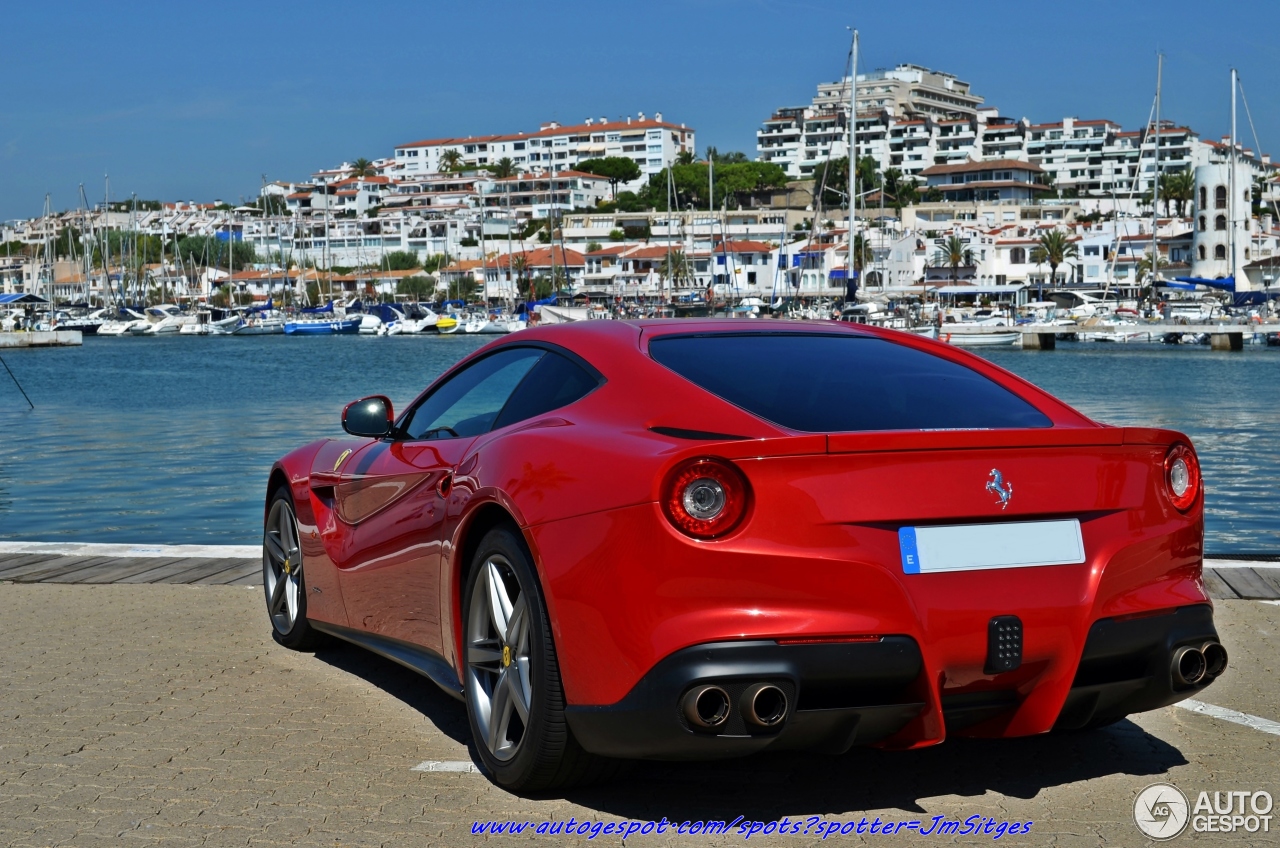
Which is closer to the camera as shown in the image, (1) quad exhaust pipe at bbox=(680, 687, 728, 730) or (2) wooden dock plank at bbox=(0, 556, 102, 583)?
(1) quad exhaust pipe at bbox=(680, 687, 728, 730)

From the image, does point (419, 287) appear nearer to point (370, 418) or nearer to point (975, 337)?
point (975, 337)

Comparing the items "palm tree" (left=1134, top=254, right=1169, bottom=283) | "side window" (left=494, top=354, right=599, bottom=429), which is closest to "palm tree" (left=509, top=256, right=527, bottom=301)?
"palm tree" (left=1134, top=254, right=1169, bottom=283)

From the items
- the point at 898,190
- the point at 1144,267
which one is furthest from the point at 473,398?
the point at 898,190

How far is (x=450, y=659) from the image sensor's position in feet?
15.1

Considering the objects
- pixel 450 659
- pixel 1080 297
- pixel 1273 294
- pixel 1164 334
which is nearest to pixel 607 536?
pixel 450 659

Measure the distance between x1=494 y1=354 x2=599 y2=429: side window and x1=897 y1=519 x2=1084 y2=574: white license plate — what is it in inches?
45.2

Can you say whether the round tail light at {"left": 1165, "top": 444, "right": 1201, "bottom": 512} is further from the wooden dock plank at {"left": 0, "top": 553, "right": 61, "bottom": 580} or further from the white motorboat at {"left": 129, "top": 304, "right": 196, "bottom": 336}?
the white motorboat at {"left": 129, "top": 304, "right": 196, "bottom": 336}

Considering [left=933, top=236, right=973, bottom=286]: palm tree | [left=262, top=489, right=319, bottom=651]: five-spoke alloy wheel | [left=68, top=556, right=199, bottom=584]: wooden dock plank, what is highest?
[left=933, top=236, right=973, bottom=286]: palm tree

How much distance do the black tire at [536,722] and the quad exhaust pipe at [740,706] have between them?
477 millimetres

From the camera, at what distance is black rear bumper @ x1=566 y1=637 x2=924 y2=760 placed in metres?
3.51

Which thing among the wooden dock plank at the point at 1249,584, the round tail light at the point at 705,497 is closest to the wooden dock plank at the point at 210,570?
the round tail light at the point at 705,497

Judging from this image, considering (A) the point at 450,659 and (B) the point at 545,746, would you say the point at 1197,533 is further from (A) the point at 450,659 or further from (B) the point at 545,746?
(A) the point at 450,659

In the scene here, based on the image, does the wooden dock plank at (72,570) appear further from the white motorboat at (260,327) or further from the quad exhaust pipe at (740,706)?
the white motorboat at (260,327)

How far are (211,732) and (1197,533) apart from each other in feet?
10.6
